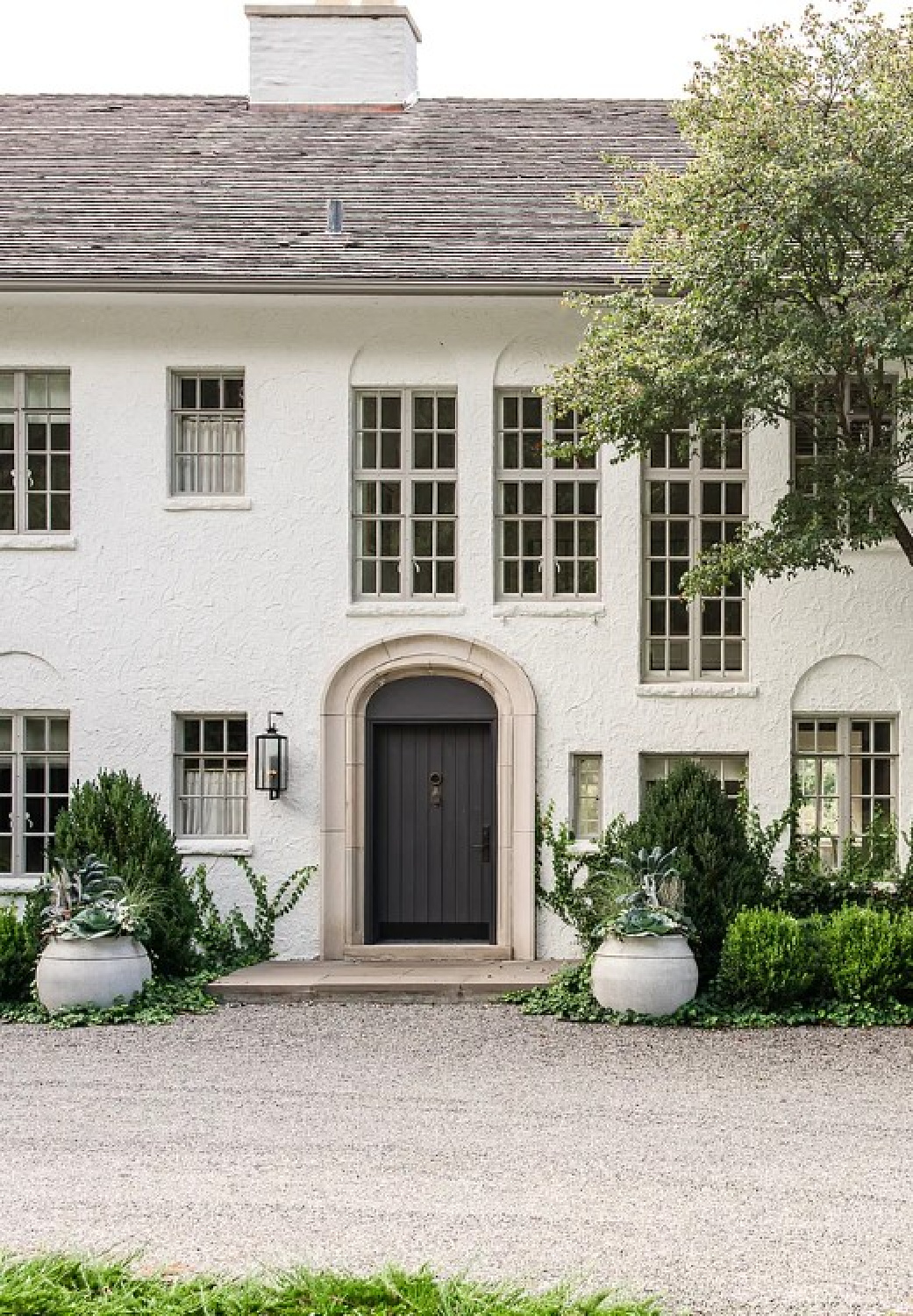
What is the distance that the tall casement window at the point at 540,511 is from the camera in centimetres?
1864

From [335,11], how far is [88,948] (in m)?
11.9

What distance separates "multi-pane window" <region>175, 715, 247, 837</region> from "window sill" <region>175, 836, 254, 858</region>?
0.15m

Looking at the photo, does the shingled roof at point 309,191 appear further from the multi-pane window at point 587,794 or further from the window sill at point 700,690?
the multi-pane window at point 587,794

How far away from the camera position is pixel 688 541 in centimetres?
1864

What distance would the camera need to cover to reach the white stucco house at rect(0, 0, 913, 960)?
18375 millimetres

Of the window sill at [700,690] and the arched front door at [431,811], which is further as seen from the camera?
the arched front door at [431,811]

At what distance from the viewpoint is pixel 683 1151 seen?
1030 cm

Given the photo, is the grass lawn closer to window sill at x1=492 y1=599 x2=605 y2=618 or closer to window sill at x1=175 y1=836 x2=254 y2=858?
window sill at x1=175 y1=836 x2=254 y2=858

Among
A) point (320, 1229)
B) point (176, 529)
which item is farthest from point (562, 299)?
point (320, 1229)

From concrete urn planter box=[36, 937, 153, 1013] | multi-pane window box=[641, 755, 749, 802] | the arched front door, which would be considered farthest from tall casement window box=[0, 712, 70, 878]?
multi-pane window box=[641, 755, 749, 802]

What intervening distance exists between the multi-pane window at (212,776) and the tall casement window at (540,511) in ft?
9.77

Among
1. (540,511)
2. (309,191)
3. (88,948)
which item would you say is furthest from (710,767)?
(309,191)

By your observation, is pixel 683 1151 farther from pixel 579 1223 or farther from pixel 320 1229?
pixel 320 1229

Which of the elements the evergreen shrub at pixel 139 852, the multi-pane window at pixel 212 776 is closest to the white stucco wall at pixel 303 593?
the multi-pane window at pixel 212 776
